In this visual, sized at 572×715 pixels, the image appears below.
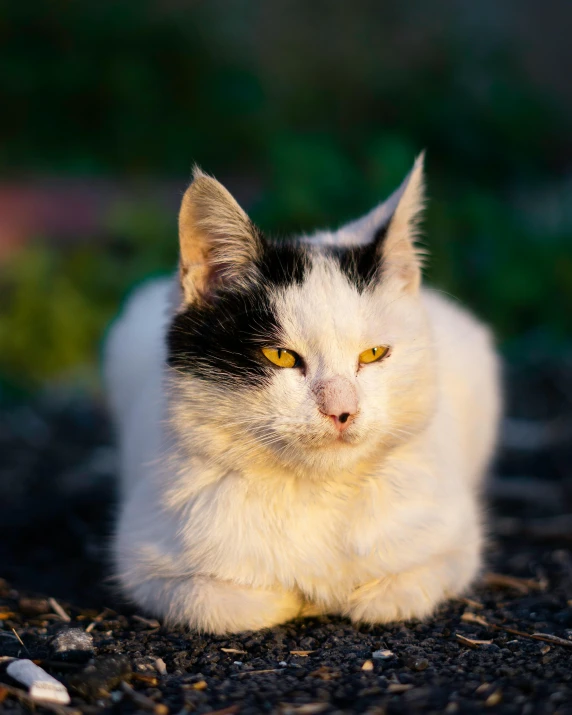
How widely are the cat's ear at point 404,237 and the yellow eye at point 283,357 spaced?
43cm

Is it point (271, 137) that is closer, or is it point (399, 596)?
point (399, 596)

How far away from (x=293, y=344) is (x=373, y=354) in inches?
9.3

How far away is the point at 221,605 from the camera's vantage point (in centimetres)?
227

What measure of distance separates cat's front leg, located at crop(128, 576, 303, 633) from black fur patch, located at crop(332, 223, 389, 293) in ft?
3.02

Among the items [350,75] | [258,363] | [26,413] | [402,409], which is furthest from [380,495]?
[350,75]

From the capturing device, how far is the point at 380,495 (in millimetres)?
2361

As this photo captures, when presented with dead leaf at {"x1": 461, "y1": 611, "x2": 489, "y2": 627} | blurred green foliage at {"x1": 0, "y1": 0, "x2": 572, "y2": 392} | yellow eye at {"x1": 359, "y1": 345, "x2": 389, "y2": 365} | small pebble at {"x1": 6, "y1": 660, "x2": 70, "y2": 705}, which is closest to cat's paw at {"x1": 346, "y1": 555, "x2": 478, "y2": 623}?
dead leaf at {"x1": 461, "y1": 611, "x2": 489, "y2": 627}

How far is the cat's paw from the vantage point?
7.76 feet

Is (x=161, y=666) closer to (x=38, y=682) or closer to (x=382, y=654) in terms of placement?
(x=38, y=682)

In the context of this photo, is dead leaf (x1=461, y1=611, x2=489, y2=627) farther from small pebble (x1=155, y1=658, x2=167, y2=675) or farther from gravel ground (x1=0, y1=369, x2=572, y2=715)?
small pebble (x1=155, y1=658, x2=167, y2=675)

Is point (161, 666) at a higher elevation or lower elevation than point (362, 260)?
lower

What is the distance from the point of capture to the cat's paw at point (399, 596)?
7.76 feet

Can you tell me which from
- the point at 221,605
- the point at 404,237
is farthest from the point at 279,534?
the point at 404,237

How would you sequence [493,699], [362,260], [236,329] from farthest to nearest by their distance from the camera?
1. [362,260]
2. [236,329]
3. [493,699]
